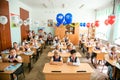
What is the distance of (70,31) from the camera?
43.3 ft

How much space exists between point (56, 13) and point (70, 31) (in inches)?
91.0

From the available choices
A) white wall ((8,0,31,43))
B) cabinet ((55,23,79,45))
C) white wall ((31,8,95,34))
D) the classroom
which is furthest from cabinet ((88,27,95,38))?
white wall ((8,0,31,43))

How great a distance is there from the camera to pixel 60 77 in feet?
11.2

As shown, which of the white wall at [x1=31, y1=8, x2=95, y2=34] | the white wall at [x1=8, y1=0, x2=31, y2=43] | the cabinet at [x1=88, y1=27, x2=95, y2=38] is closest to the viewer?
the white wall at [x1=8, y1=0, x2=31, y2=43]

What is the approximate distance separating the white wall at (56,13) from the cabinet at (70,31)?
0.86 metres

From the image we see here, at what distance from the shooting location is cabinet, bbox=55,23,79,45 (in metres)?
12.9

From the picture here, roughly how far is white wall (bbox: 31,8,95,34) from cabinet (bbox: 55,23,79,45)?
856mm

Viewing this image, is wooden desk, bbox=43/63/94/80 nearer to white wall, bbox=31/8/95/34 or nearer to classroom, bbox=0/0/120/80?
classroom, bbox=0/0/120/80

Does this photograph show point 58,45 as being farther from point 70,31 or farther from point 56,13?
point 56,13

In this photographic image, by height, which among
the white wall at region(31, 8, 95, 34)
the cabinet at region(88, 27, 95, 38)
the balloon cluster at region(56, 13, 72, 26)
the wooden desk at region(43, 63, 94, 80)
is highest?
the white wall at region(31, 8, 95, 34)

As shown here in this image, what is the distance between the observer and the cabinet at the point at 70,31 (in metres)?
12.9

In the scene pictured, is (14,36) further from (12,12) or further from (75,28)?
(75,28)

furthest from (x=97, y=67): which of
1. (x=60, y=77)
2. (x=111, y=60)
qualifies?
(x=60, y=77)

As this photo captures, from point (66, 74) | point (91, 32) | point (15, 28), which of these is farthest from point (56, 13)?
point (66, 74)
